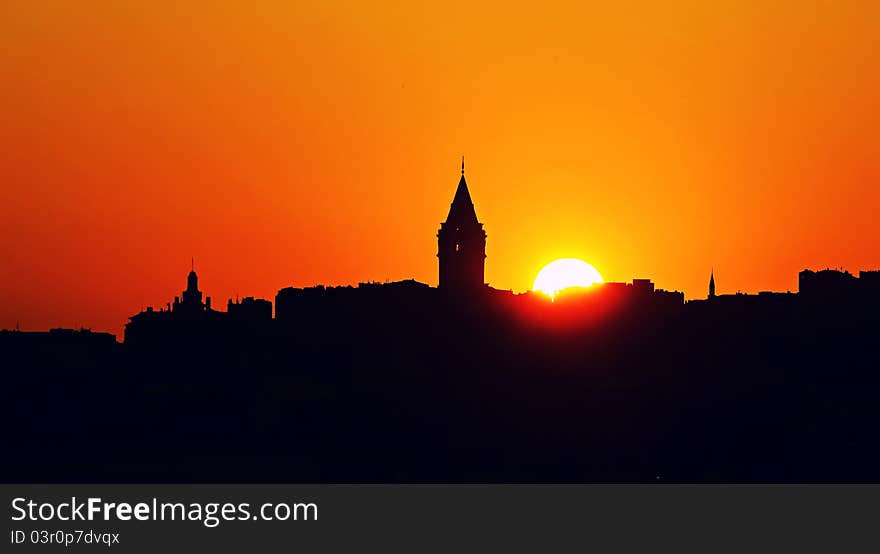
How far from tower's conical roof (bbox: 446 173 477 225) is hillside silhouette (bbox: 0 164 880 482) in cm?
14

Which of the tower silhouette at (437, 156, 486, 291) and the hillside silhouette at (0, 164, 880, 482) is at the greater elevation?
the tower silhouette at (437, 156, 486, 291)

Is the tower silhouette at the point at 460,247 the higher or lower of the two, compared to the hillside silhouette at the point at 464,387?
higher

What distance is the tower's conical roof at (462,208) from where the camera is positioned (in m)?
174

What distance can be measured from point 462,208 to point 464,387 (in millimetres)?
9853

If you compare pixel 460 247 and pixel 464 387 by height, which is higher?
pixel 460 247

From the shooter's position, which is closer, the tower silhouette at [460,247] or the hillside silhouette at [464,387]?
the hillside silhouette at [464,387]

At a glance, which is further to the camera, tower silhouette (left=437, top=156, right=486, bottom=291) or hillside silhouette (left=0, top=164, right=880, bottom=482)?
tower silhouette (left=437, top=156, right=486, bottom=291)

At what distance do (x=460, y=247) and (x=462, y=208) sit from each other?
2.11 meters

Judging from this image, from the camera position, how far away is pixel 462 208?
574ft

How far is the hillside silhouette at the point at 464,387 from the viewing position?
161 meters

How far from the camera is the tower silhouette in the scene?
17400cm

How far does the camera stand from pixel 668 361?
17562cm
